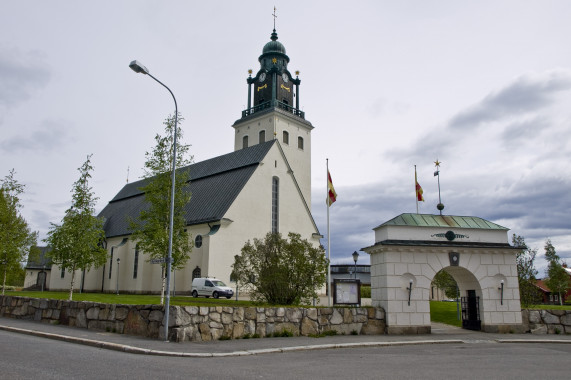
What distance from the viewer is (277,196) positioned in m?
44.3

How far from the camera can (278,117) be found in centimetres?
5738

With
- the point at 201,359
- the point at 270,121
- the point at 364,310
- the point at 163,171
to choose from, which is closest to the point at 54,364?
the point at 201,359

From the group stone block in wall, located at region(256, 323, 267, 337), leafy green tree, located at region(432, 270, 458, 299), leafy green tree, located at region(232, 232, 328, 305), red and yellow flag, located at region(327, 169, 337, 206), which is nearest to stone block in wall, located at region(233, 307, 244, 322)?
stone block in wall, located at region(256, 323, 267, 337)

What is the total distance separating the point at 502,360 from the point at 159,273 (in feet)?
117

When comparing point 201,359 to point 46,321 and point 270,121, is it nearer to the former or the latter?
point 46,321

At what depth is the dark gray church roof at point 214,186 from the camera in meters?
41.1

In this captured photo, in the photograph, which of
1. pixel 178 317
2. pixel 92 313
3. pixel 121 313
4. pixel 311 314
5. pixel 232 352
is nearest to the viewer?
pixel 232 352

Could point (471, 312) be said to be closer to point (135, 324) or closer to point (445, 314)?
point (445, 314)

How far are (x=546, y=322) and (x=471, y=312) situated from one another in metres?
3.27

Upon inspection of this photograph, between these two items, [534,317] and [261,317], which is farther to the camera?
[534,317]

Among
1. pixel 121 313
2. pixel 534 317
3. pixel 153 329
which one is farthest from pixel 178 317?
pixel 534 317

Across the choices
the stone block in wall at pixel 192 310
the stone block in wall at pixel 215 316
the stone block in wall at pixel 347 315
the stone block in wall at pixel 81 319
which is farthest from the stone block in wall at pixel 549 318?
the stone block in wall at pixel 81 319

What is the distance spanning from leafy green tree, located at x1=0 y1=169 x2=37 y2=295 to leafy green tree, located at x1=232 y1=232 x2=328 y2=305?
18038 mm

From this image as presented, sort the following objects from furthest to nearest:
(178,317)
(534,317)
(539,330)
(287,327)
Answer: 1. (534,317)
2. (539,330)
3. (287,327)
4. (178,317)
